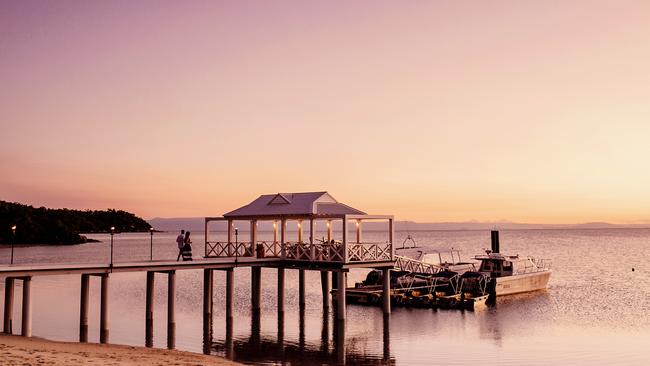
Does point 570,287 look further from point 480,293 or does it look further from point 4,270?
point 4,270

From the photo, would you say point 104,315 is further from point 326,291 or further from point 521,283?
point 521,283

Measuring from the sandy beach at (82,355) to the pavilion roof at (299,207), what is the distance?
562 inches

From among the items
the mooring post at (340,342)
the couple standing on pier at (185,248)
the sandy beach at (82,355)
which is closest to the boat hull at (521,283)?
the mooring post at (340,342)

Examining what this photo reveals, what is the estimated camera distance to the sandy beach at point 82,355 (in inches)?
723

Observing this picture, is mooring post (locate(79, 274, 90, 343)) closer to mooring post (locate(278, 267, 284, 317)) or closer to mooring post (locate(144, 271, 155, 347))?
mooring post (locate(144, 271, 155, 347))

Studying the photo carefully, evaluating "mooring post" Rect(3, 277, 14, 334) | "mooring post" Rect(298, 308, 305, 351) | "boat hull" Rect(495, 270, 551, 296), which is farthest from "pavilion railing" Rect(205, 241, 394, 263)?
"boat hull" Rect(495, 270, 551, 296)

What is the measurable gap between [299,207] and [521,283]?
2511cm

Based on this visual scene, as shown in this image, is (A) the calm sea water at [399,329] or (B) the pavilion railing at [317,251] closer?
(A) the calm sea water at [399,329]

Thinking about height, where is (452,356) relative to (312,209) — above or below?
below

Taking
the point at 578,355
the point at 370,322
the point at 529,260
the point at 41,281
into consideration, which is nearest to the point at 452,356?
the point at 578,355

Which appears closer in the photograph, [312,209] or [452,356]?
[452,356]

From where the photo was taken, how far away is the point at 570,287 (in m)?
64.4

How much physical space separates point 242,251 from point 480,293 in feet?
61.6

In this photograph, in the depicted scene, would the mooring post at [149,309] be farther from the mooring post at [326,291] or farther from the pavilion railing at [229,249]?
the mooring post at [326,291]
